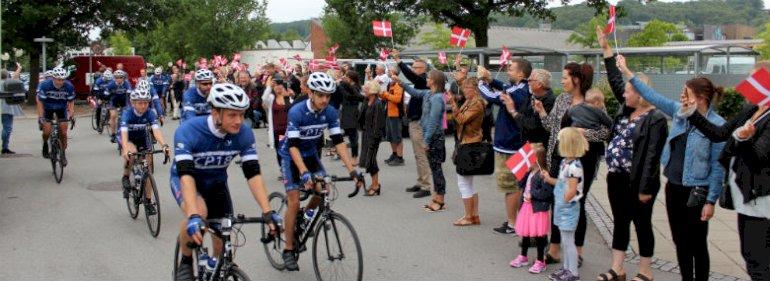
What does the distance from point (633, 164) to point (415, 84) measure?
17.9 ft

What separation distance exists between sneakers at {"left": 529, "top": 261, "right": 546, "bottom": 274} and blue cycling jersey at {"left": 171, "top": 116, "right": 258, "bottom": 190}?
9.59ft

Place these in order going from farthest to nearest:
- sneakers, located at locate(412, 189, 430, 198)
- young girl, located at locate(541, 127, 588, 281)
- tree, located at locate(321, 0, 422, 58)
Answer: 1. tree, located at locate(321, 0, 422, 58)
2. sneakers, located at locate(412, 189, 430, 198)
3. young girl, located at locate(541, 127, 588, 281)

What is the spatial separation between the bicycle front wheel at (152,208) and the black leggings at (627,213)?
188 inches

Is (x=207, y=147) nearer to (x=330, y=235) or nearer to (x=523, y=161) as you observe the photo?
(x=330, y=235)

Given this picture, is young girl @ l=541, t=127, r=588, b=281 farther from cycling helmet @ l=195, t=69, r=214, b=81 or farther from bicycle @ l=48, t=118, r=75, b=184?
bicycle @ l=48, t=118, r=75, b=184

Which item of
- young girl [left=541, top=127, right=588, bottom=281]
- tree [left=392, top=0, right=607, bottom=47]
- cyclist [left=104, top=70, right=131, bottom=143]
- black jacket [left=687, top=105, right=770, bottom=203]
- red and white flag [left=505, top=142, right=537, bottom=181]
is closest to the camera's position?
black jacket [left=687, top=105, right=770, bottom=203]

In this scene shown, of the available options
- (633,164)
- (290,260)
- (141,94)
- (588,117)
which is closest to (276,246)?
(290,260)

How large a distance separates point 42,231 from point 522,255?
5.26m

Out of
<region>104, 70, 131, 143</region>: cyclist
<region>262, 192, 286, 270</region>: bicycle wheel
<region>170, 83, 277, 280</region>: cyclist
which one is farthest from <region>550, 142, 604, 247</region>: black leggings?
<region>104, 70, 131, 143</region>: cyclist

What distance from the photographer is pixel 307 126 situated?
23.3 feet

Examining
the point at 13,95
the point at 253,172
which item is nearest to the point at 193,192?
the point at 253,172

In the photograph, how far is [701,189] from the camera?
568 centimetres

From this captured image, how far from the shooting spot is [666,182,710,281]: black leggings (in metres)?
5.97

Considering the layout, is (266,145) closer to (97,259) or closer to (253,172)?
(97,259)
